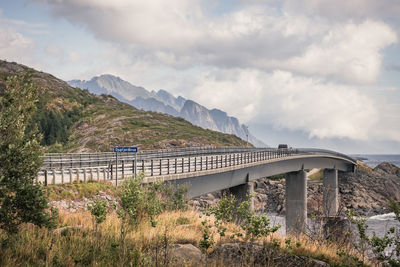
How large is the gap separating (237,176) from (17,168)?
Answer: 32102 millimetres

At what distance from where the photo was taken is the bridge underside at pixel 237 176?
31.5 metres

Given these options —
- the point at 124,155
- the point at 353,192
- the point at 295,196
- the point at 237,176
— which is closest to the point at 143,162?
the point at 237,176

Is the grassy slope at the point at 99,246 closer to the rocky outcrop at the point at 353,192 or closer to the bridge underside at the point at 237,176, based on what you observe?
the bridge underside at the point at 237,176

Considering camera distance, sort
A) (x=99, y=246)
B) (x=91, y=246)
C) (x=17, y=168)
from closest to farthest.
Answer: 1. (x=91, y=246)
2. (x=17, y=168)
3. (x=99, y=246)

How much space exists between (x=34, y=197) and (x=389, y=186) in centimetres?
→ 9751

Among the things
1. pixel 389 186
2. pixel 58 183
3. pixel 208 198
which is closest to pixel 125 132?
pixel 208 198

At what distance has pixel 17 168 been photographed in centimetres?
999

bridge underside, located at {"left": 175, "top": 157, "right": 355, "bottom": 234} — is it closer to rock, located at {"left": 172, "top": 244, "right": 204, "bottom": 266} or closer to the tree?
rock, located at {"left": 172, "top": 244, "right": 204, "bottom": 266}

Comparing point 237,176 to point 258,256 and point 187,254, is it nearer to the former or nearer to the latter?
point 258,256

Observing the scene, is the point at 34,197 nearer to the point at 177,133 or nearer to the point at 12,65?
the point at 177,133

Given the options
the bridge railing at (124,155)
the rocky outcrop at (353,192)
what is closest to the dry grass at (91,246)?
the bridge railing at (124,155)

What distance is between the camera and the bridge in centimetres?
2775

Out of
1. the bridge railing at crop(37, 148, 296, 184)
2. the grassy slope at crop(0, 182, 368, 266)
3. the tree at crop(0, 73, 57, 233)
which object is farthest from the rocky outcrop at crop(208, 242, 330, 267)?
the bridge railing at crop(37, 148, 296, 184)

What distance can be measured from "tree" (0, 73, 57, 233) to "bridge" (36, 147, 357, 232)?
8810mm
